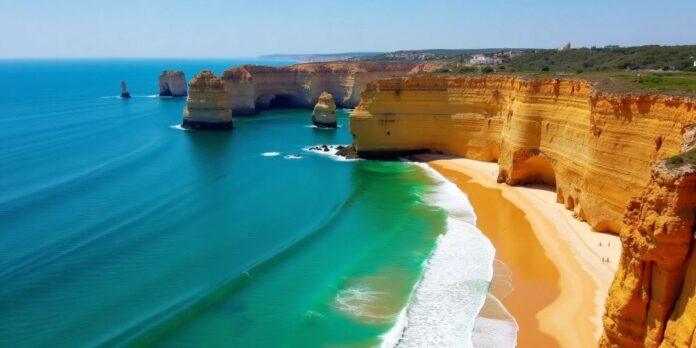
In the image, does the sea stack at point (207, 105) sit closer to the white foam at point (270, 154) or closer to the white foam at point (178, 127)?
the white foam at point (178, 127)

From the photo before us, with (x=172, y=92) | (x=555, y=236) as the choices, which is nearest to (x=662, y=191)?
(x=555, y=236)

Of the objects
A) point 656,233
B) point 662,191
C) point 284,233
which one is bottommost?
point 284,233

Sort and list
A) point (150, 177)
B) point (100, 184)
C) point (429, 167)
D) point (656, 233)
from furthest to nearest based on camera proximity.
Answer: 1. point (429, 167)
2. point (150, 177)
3. point (100, 184)
4. point (656, 233)

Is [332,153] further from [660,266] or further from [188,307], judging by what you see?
[660,266]

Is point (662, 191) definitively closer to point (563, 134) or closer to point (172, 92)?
point (563, 134)

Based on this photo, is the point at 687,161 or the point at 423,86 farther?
the point at 423,86

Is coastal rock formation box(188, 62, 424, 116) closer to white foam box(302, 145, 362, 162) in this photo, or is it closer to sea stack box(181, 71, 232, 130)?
sea stack box(181, 71, 232, 130)
